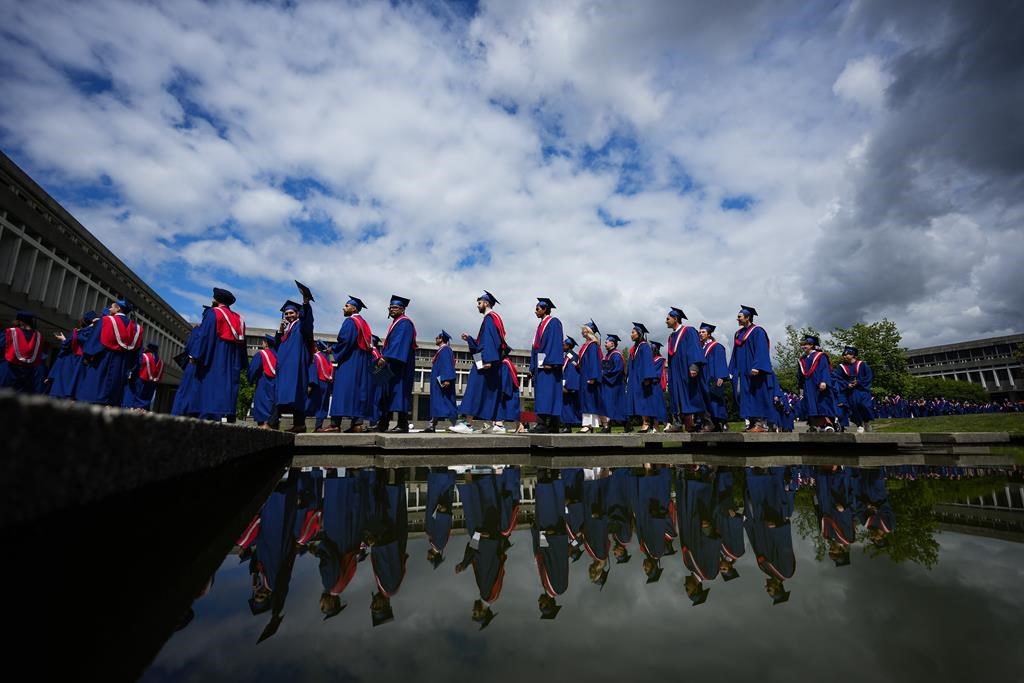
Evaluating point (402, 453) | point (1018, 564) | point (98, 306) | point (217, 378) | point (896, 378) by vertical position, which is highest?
point (98, 306)

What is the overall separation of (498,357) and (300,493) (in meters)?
5.37

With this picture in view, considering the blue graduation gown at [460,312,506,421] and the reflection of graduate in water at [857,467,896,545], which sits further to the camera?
the blue graduation gown at [460,312,506,421]

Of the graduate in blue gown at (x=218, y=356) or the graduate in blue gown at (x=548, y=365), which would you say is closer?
the graduate in blue gown at (x=218, y=356)

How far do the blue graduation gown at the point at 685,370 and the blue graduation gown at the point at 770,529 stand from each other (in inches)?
231

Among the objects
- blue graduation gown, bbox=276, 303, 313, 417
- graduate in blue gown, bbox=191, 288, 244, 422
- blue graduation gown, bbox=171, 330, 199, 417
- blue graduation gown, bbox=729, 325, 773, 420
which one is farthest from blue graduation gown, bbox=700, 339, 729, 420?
blue graduation gown, bbox=171, 330, 199, 417

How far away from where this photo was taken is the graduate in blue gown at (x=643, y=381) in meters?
10.9

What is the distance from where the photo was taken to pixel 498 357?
834 centimetres

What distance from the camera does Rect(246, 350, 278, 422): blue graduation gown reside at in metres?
9.27

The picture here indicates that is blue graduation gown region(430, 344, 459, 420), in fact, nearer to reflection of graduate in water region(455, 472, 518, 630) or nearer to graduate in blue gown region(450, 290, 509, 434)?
graduate in blue gown region(450, 290, 509, 434)

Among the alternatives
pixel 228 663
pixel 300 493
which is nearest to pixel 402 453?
pixel 300 493

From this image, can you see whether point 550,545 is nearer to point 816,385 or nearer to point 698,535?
point 698,535

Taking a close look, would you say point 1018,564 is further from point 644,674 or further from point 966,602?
point 644,674

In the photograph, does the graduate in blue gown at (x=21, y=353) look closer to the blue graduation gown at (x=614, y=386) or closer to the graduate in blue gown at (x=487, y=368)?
the graduate in blue gown at (x=487, y=368)

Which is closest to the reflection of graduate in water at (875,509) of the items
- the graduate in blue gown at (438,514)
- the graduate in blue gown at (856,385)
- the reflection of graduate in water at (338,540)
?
the graduate in blue gown at (438,514)
